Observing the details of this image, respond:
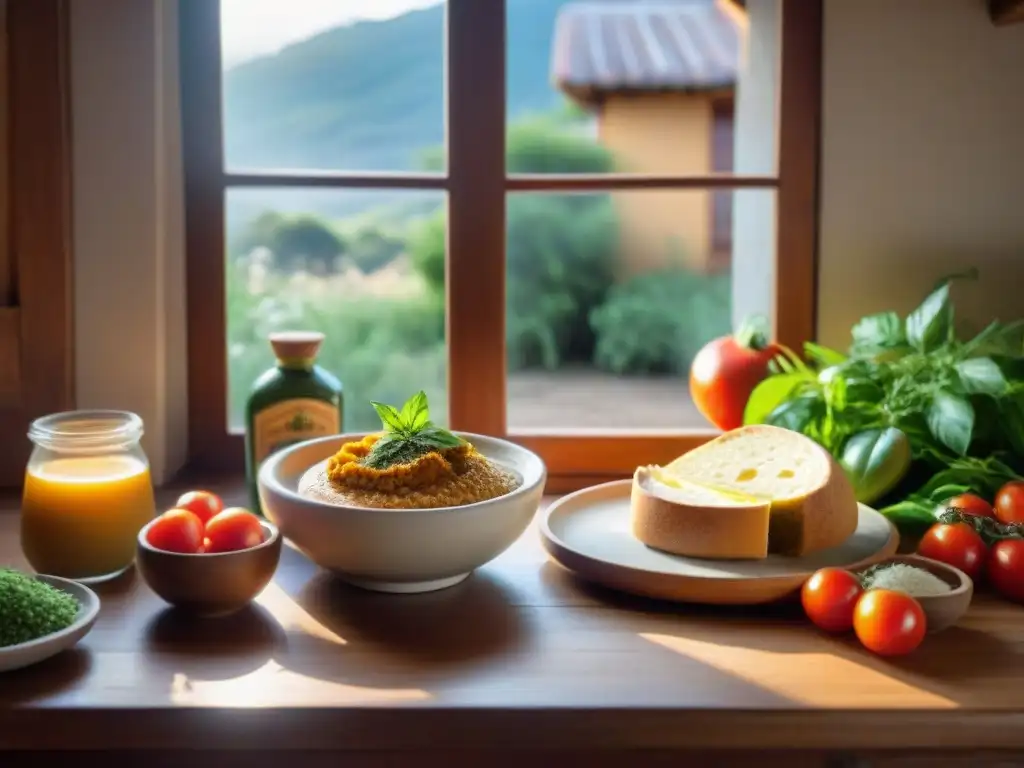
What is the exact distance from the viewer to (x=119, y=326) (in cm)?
147

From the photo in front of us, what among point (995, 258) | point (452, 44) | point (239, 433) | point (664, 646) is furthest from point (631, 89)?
point (664, 646)

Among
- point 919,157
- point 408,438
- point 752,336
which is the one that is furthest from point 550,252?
point 408,438

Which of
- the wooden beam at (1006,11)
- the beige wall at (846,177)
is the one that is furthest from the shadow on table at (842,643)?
the wooden beam at (1006,11)

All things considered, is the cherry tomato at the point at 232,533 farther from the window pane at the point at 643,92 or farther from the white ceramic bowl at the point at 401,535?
the window pane at the point at 643,92

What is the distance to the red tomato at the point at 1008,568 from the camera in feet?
3.61

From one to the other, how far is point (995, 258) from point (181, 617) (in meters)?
1.14

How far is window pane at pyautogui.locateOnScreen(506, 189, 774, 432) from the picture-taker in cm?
176

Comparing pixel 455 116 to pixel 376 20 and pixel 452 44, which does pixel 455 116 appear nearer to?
pixel 452 44

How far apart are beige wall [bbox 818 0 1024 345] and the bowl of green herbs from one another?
12cm

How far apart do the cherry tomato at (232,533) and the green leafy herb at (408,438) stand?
13 centimetres

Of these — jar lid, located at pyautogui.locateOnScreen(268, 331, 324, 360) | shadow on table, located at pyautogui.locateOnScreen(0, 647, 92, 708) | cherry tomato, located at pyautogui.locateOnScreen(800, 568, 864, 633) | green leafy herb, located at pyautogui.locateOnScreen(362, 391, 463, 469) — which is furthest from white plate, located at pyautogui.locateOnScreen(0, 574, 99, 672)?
cherry tomato, located at pyautogui.locateOnScreen(800, 568, 864, 633)

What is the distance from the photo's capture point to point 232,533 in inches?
41.9

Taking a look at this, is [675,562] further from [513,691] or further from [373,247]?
[373,247]

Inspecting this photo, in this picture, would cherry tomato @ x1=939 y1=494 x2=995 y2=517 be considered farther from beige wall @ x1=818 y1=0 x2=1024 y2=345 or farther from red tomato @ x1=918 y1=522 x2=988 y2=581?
beige wall @ x1=818 y1=0 x2=1024 y2=345
